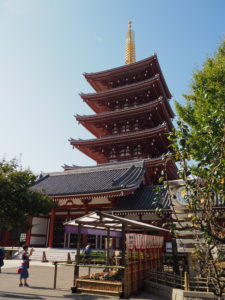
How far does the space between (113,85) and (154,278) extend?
23459mm

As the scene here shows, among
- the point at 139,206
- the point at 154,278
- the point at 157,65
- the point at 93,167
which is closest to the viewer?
the point at 154,278

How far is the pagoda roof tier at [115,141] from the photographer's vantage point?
22484 millimetres

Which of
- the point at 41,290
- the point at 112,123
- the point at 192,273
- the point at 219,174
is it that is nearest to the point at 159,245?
the point at 192,273

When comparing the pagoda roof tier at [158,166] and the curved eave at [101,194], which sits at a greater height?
Result: the pagoda roof tier at [158,166]

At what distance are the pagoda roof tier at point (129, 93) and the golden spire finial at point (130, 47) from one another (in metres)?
7.00

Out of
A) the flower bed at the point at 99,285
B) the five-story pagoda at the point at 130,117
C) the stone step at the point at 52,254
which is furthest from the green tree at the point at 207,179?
the five-story pagoda at the point at 130,117

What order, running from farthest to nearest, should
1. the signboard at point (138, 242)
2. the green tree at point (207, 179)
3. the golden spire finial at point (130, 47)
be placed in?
the golden spire finial at point (130, 47)
the signboard at point (138, 242)
the green tree at point (207, 179)

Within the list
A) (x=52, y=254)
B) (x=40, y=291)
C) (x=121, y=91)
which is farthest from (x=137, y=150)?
(x=40, y=291)

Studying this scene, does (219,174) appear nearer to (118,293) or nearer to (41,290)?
(118,293)

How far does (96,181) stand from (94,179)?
2.28 feet

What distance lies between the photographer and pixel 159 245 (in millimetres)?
13422

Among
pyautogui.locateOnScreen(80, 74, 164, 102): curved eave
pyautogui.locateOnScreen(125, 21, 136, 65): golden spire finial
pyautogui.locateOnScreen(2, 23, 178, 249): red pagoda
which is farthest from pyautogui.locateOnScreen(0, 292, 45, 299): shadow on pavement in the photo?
pyautogui.locateOnScreen(125, 21, 136, 65): golden spire finial

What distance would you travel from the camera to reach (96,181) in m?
20.3

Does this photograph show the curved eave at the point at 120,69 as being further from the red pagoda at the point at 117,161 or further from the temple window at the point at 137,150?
the temple window at the point at 137,150
